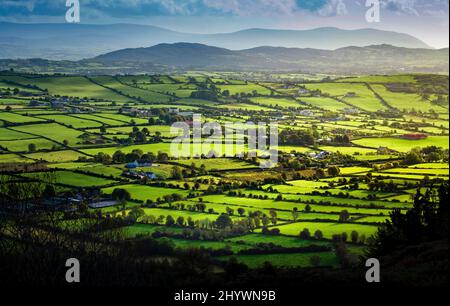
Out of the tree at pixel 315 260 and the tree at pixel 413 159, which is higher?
the tree at pixel 413 159

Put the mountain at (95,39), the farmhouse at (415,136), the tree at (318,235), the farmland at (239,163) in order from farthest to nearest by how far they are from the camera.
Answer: the mountain at (95,39), the farmhouse at (415,136), the farmland at (239,163), the tree at (318,235)

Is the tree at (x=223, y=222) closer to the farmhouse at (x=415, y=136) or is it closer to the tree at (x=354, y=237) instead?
the tree at (x=354, y=237)

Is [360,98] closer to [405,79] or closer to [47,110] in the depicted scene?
[405,79]

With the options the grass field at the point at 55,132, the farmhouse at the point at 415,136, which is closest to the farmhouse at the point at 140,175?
the grass field at the point at 55,132

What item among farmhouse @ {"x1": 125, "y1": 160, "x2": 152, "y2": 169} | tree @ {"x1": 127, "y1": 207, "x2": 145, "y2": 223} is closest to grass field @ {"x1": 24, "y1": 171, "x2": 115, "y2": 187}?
farmhouse @ {"x1": 125, "y1": 160, "x2": 152, "y2": 169}

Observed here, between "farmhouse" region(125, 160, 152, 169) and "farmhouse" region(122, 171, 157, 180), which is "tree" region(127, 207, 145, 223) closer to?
"farmhouse" region(122, 171, 157, 180)
